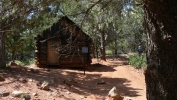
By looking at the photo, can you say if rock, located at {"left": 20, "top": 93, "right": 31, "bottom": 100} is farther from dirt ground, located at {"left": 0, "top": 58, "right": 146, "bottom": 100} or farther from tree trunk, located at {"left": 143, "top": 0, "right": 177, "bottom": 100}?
tree trunk, located at {"left": 143, "top": 0, "right": 177, "bottom": 100}

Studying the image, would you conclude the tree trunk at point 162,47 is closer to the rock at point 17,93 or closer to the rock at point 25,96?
the rock at point 25,96

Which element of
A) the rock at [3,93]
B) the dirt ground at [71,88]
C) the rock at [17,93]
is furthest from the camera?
the dirt ground at [71,88]

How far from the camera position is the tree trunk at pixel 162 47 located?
8.04ft

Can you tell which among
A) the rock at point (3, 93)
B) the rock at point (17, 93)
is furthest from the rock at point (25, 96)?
the rock at point (3, 93)

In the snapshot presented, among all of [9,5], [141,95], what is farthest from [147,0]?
[141,95]

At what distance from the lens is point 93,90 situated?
32.5 ft

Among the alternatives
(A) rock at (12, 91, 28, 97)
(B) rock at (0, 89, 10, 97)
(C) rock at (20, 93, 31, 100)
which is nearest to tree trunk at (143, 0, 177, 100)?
(C) rock at (20, 93, 31, 100)

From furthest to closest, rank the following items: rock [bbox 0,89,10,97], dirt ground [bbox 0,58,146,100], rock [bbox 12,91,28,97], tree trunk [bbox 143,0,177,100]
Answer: dirt ground [bbox 0,58,146,100]
rock [bbox 12,91,28,97]
rock [bbox 0,89,10,97]
tree trunk [bbox 143,0,177,100]

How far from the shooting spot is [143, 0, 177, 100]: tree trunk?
2.45 m

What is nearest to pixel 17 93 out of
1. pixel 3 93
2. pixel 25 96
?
pixel 25 96

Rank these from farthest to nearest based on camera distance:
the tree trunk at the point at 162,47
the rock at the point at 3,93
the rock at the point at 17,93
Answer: the rock at the point at 17,93
the rock at the point at 3,93
the tree trunk at the point at 162,47

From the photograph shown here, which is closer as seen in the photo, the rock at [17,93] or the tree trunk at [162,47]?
the tree trunk at [162,47]

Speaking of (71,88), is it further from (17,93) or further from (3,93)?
(3,93)

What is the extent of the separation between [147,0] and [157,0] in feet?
0.36
